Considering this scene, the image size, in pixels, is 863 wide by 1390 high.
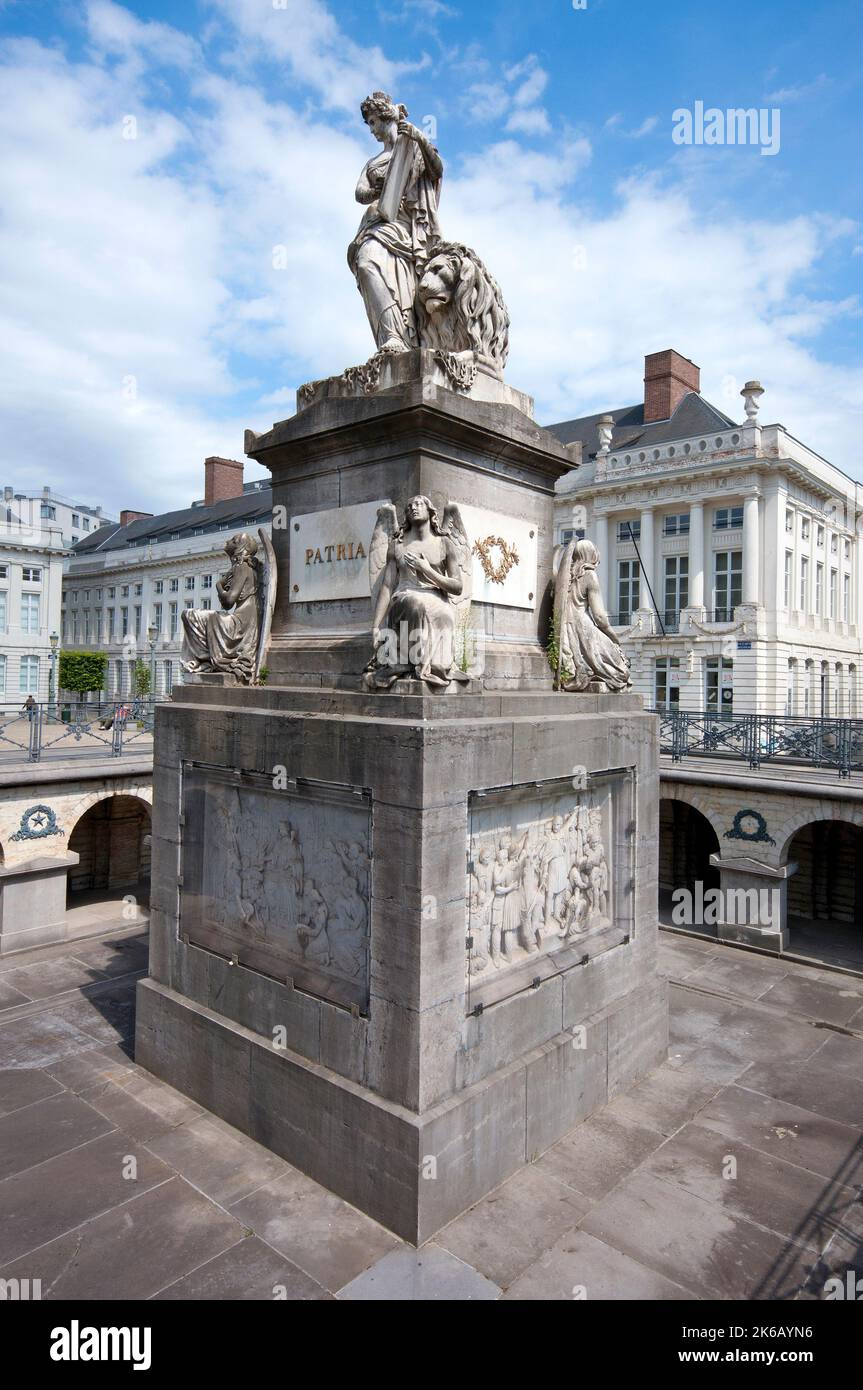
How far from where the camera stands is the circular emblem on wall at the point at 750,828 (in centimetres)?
1756

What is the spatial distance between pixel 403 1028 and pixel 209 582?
63111 millimetres

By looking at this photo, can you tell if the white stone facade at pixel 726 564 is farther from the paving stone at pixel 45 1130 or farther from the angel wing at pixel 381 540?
the paving stone at pixel 45 1130

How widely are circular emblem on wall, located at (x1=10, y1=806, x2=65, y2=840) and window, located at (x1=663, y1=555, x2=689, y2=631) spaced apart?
33.8 m

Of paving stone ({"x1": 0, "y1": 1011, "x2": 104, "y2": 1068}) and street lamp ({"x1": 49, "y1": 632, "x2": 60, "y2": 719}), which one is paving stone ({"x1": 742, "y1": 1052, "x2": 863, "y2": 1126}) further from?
street lamp ({"x1": 49, "y1": 632, "x2": 60, "y2": 719})

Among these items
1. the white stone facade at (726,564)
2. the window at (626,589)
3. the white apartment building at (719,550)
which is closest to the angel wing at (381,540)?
the white stone facade at (726,564)

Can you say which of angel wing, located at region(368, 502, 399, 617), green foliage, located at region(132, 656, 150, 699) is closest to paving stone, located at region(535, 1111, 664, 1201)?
angel wing, located at region(368, 502, 399, 617)

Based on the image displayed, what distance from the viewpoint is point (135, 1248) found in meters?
6.34

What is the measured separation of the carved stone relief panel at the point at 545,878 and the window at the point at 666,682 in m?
34.1

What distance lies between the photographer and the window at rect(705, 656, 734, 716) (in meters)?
40.2

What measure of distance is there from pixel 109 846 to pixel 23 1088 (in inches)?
587

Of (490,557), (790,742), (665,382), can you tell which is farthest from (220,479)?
(490,557)

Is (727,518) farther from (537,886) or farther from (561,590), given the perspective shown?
(537,886)

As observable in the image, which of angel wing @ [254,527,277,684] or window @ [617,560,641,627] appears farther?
window @ [617,560,641,627]

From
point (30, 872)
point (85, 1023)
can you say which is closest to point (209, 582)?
point (30, 872)
